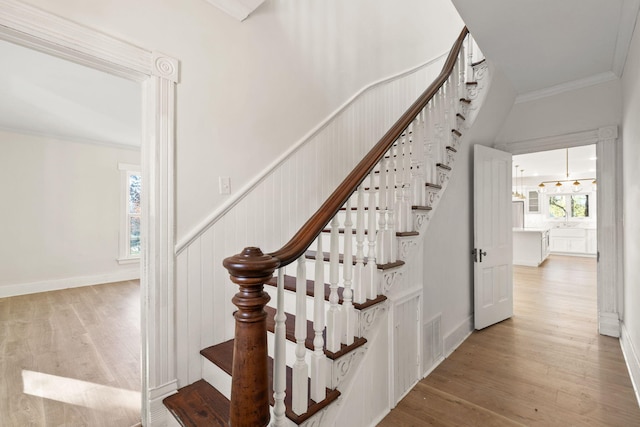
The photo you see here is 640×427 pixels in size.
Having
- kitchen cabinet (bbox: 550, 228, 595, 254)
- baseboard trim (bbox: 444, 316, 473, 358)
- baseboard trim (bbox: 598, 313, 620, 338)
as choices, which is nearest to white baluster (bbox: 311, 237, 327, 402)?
baseboard trim (bbox: 444, 316, 473, 358)

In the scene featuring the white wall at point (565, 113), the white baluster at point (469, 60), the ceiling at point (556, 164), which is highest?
the white baluster at point (469, 60)

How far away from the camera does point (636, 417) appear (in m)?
1.69

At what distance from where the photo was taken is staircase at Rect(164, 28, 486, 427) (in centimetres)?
89

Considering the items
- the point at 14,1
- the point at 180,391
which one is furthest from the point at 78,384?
the point at 14,1

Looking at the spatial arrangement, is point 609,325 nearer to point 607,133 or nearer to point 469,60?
point 607,133

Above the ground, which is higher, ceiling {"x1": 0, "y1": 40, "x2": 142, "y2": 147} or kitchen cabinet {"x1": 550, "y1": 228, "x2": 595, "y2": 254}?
ceiling {"x1": 0, "y1": 40, "x2": 142, "y2": 147}

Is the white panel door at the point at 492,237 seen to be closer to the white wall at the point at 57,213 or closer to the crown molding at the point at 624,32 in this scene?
the crown molding at the point at 624,32

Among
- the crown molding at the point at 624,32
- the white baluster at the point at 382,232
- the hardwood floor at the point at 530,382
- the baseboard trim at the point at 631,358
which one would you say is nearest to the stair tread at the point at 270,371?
the hardwood floor at the point at 530,382

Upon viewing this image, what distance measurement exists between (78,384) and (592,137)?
5072 millimetres

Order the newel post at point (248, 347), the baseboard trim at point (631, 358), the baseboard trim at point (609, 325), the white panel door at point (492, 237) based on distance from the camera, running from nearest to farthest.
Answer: the newel post at point (248, 347), the baseboard trim at point (631, 358), the baseboard trim at point (609, 325), the white panel door at point (492, 237)

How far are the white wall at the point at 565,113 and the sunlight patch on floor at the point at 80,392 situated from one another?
14.5 feet

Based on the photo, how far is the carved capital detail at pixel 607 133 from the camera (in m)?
2.78

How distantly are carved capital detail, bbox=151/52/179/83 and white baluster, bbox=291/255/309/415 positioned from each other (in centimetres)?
136

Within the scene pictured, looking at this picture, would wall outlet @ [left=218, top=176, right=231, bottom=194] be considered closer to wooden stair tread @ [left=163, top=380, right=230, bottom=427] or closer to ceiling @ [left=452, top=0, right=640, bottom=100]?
wooden stair tread @ [left=163, top=380, right=230, bottom=427]
